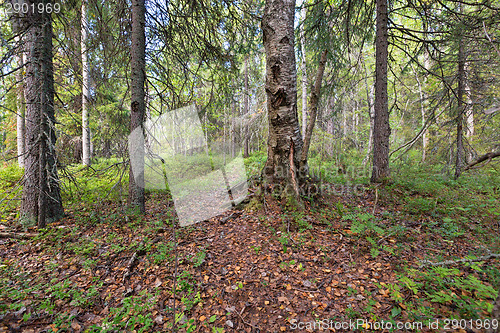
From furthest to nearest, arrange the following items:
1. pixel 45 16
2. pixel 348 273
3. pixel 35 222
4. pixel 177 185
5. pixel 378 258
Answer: pixel 177 185 → pixel 35 222 → pixel 45 16 → pixel 378 258 → pixel 348 273

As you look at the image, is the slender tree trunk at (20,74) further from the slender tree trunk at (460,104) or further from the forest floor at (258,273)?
the slender tree trunk at (460,104)

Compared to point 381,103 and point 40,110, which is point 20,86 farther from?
point 381,103

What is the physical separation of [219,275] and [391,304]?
2105 millimetres

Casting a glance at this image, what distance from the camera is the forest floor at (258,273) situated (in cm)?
222

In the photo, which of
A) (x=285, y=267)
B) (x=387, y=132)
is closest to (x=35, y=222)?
(x=285, y=267)

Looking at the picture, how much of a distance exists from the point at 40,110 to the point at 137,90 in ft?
5.37

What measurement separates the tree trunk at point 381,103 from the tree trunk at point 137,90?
5.74m

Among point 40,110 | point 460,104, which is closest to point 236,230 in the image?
point 40,110

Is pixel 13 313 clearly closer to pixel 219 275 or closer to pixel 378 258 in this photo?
pixel 219 275

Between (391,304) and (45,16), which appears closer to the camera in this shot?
(391,304)

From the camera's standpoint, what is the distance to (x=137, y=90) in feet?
14.6

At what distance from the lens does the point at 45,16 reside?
3.67m

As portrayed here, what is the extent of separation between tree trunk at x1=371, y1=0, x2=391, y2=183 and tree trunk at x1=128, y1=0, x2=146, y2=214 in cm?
574

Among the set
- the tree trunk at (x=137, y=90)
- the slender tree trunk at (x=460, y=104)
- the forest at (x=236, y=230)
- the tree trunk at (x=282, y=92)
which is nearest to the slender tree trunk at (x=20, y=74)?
the forest at (x=236, y=230)
